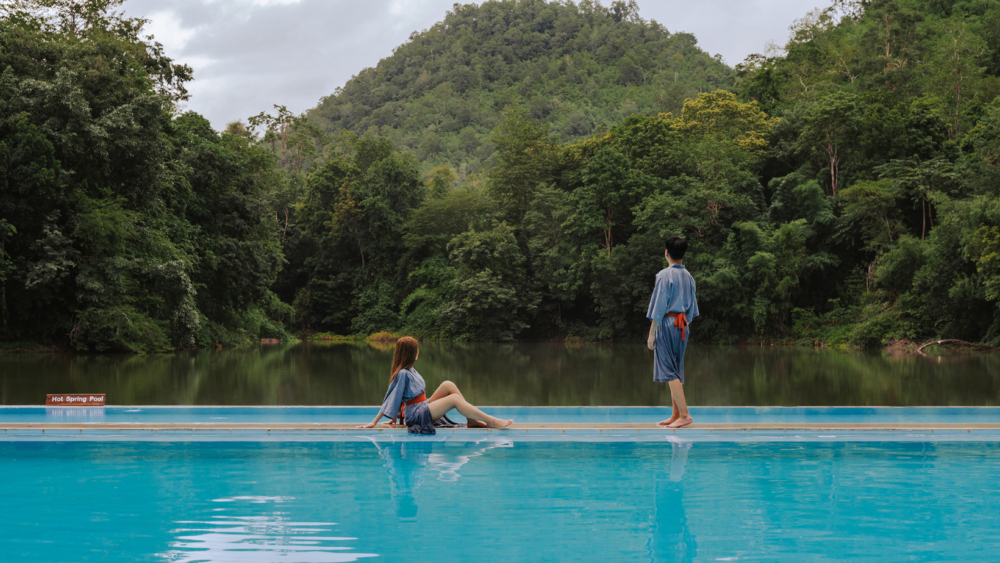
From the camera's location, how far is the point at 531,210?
4106 centimetres

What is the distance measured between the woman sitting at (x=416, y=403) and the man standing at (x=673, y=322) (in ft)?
4.22

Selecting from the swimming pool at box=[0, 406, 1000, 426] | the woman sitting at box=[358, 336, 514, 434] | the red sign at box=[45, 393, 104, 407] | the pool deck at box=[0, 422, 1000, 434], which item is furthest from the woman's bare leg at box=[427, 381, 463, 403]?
the red sign at box=[45, 393, 104, 407]

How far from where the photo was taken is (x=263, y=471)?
4891 mm

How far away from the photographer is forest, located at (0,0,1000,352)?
2258 cm

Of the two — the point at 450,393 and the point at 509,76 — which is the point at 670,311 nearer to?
the point at 450,393

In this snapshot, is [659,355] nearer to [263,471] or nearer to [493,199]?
[263,471]

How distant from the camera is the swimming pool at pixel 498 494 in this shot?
11.2 feet

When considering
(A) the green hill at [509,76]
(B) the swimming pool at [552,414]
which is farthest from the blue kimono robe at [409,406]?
(A) the green hill at [509,76]

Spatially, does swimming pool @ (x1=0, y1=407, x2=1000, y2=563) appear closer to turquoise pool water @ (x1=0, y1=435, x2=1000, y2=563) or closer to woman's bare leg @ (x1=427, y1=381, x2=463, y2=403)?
turquoise pool water @ (x1=0, y1=435, x2=1000, y2=563)

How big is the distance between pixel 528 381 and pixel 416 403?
8.91 meters

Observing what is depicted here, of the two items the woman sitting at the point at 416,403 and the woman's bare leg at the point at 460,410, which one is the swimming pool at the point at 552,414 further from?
the woman's bare leg at the point at 460,410

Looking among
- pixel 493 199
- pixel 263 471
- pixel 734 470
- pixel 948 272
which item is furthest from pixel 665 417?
pixel 493 199

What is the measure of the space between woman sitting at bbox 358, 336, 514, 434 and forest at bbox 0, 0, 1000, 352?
19159 mm

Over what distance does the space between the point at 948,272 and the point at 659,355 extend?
935 inches
